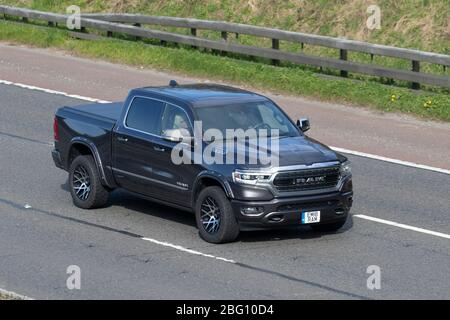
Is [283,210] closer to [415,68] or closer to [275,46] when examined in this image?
[415,68]

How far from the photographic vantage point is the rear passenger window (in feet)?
53.6

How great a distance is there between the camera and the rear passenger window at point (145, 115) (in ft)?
53.6

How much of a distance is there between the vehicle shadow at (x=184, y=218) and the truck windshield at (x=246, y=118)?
1.29m

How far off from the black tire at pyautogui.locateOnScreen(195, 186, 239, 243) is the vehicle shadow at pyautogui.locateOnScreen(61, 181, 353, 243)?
26 cm

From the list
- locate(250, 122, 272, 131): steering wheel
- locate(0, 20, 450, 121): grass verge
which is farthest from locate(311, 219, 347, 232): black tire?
locate(0, 20, 450, 121): grass verge

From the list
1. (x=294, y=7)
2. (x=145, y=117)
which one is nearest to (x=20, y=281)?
(x=145, y=117)

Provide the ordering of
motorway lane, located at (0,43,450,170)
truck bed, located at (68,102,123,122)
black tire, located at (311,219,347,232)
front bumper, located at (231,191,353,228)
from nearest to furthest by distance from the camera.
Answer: front bumper, located at (231,191,353,228), black tire, located at (311,219,347,232), truck bed, located at (68,102,123,122), motorway lane, located at (0,43,450,170)

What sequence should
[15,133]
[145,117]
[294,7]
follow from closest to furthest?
[145,117] → [15,133] → [294,7]

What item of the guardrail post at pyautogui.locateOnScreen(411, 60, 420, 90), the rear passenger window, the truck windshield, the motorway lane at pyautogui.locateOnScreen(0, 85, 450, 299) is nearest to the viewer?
the motorway lane at pyautogui.locateOnScreen(0, 85, 450, 299)

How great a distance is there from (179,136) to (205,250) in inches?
64.3

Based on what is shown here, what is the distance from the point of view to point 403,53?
952 inches

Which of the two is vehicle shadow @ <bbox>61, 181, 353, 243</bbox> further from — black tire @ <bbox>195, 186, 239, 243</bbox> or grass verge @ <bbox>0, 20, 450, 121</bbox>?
grass verge @ <bbox>0, 20, 450, 121</bbox>

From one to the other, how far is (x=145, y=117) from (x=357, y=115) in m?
7.89

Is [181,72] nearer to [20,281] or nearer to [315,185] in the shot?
[315,185]
